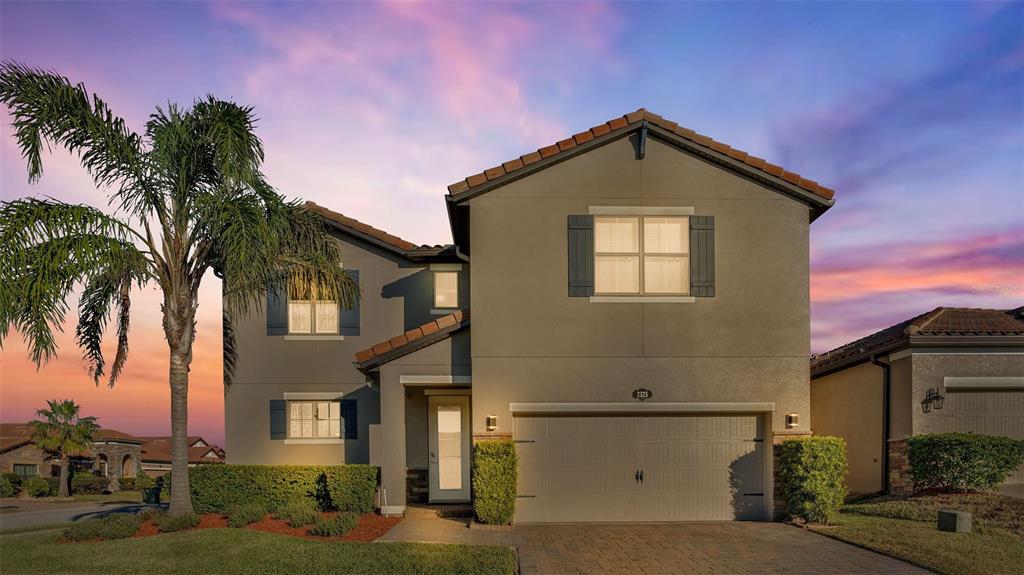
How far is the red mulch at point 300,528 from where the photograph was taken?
11789mm

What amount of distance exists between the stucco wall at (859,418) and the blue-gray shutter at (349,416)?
1204cm

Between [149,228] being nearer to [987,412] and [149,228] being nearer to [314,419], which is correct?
[314,419]

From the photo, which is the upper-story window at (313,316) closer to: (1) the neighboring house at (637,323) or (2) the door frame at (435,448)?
(2) the door frame at (435,448)

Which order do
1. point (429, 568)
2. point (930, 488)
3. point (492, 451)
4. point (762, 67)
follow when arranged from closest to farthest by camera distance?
point (429, 568)
point (492, 451)
point (930, 488)
point (762, 67)

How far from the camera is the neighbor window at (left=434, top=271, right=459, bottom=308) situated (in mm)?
17250

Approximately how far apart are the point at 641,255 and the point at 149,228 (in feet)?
30.3

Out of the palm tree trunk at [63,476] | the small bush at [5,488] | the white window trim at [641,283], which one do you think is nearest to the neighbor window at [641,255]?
the white window trim at [641,283]

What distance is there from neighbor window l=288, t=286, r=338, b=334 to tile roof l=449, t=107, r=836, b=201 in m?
5.56

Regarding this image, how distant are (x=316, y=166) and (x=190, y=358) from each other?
5744mm

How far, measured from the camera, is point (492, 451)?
12.5 meters

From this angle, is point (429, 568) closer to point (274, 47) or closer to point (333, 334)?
point (333, 334)

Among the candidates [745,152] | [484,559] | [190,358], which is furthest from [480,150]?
[484,559]

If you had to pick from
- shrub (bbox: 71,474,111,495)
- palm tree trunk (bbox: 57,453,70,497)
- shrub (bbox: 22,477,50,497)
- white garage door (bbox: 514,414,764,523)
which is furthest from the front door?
shrub (bbox: 71,474,111,495)

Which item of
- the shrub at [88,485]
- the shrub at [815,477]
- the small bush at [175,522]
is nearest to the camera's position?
the shrub at [815,477]
